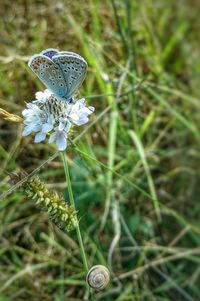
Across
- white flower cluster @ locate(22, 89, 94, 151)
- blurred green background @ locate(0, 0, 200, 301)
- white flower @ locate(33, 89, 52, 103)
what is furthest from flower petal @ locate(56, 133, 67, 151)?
blurred green background @ locate(0, 0, 200, 301)

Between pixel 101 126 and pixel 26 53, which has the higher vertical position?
pixel 26 53

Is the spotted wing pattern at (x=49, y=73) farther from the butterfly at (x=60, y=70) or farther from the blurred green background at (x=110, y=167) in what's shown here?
the blurred green background at (x=110, y=167)

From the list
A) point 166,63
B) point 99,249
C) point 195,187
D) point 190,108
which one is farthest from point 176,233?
point 166,63

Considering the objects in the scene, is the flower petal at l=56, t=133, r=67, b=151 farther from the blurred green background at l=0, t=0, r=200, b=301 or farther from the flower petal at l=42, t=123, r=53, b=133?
the blurred green background at l=0, t=0, r=200, b=301

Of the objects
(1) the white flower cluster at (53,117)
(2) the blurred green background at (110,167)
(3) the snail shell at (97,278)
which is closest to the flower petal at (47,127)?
(1) the white flower cluster at (53,117)

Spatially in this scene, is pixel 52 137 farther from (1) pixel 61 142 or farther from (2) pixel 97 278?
(2) pixel 97 278

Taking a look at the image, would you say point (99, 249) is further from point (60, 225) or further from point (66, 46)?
point (66, 46)
